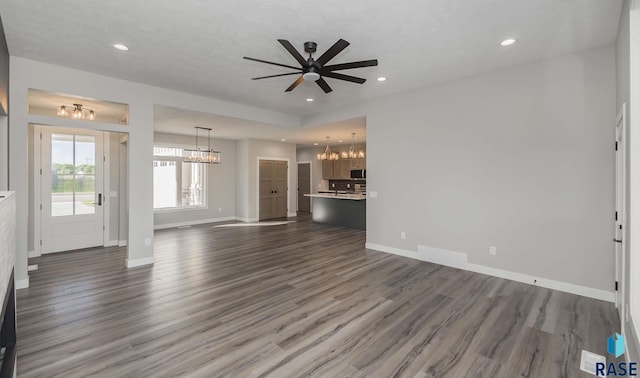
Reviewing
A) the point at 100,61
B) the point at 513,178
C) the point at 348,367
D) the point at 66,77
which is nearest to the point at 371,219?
the point at 513,178

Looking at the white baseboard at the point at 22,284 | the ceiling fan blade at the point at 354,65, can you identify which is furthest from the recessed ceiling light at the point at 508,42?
the white baseboard at the point at 22,284

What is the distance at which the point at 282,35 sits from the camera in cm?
302

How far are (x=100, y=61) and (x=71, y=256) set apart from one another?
3.54m

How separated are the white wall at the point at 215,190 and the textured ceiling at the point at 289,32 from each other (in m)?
4.29

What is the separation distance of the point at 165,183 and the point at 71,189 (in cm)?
292

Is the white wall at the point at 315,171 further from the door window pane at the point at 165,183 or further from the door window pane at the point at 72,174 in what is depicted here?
the door window pane at the point at 72,174

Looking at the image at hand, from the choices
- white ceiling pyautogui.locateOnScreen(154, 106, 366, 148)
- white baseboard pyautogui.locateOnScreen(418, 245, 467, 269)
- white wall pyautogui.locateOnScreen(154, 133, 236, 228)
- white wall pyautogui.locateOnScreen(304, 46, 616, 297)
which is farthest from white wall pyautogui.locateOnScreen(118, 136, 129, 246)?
white baseboard pyautogui.locateOnScreen(418, 245, 467, 269)

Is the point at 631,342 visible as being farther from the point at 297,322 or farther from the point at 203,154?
the point at 203,154

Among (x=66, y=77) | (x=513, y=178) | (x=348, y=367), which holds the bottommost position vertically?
(x=348, y=367)

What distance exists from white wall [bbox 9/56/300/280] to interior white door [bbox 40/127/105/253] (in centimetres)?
187

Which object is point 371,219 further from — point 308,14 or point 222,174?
point 222,174

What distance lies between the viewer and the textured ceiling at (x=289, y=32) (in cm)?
255

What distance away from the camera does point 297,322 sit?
2.80m

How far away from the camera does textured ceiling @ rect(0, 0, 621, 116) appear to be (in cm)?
255
